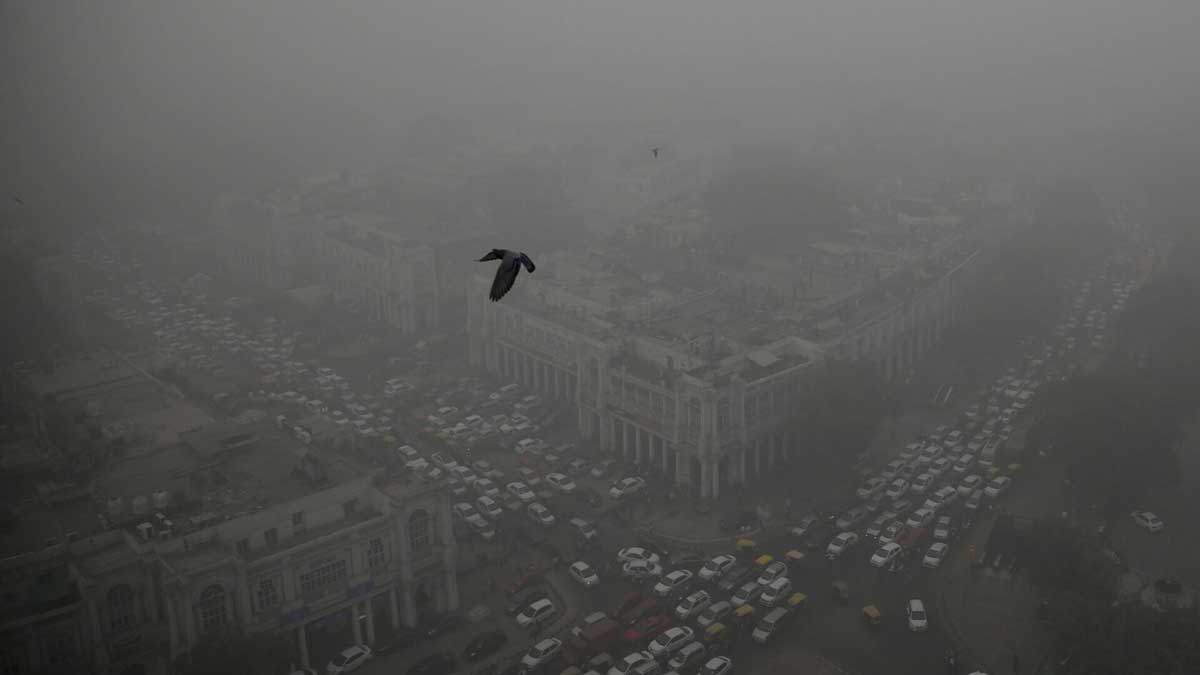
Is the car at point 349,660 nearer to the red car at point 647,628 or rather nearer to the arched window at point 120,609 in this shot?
the arched window at point 120,609

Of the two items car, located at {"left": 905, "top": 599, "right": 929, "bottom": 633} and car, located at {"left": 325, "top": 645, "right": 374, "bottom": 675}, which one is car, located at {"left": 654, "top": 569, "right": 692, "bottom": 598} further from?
car, located at {"left": 325, "top": 645, "right": 374, "bottom": 675}

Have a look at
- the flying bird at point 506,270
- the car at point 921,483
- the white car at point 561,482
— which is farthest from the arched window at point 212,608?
the car at point 921,483

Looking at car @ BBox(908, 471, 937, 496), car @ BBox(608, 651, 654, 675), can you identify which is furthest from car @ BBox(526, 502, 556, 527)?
car @ BBox(908, 471, 937, 496)

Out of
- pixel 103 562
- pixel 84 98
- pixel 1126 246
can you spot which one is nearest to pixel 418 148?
pixel 84 98

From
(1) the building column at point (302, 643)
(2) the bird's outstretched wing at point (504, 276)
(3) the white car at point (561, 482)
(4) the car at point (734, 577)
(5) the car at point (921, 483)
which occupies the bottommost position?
(5) the car at point (921, 483)

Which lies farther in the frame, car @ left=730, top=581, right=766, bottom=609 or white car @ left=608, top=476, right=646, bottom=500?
white car @ left=608, top=476, right=646, bottom=500

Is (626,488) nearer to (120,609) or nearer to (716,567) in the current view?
(716,567)
